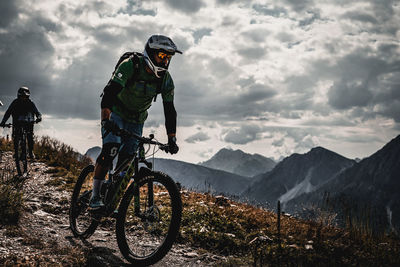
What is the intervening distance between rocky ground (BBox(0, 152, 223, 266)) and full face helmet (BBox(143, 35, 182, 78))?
10.5ft

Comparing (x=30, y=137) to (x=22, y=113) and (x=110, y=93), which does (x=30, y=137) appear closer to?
(x=22, y=113)

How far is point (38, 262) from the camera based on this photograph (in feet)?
14.2

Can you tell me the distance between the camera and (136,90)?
5484mm

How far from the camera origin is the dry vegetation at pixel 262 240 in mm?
5738

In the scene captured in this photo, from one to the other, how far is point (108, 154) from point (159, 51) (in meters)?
1.97

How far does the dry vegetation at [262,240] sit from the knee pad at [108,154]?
4.93ft

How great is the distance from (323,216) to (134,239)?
538 centimetres

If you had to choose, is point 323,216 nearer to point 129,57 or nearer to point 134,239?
point 134,239

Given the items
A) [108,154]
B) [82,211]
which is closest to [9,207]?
[82,211]

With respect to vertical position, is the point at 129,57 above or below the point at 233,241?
above

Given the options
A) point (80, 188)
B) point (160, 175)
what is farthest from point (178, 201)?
point (80, 188)

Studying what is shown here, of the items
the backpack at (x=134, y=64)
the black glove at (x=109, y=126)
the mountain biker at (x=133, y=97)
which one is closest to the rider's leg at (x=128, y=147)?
the mountain biker at (x=133, y=97)

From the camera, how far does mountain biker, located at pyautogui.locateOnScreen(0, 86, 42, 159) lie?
12.7 meters

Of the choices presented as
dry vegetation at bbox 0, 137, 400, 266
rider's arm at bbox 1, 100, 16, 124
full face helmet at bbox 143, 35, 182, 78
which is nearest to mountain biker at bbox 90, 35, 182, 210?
full face helmet at bbox 143, 35, 182, 78
